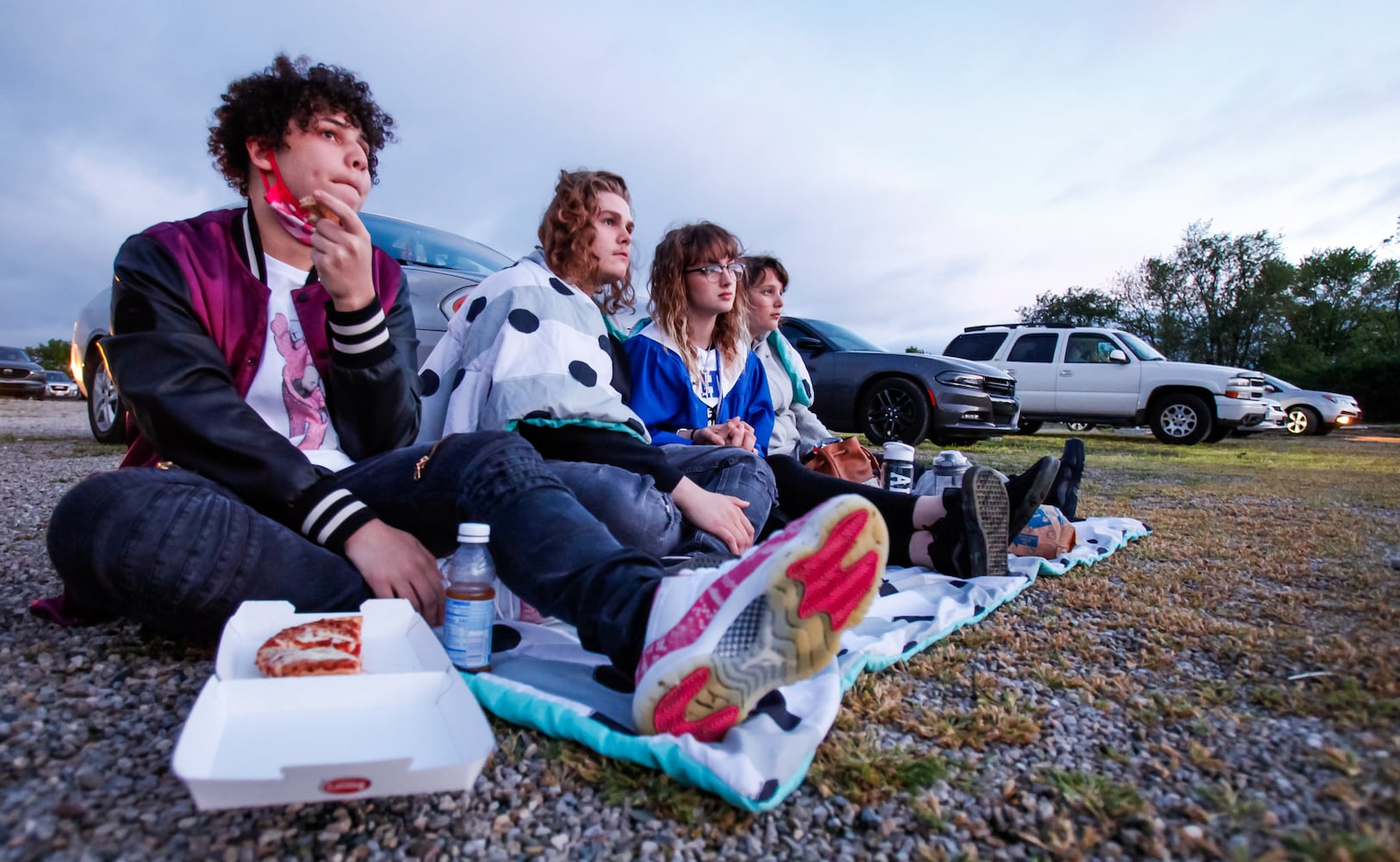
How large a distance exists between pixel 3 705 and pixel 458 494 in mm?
859

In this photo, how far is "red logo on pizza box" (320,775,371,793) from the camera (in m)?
0.98

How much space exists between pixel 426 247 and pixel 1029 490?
3.87 m

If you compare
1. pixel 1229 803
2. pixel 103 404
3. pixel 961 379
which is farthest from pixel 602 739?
pixel 961 379

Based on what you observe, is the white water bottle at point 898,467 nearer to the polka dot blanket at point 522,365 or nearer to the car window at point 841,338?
the polka dot blanket at point 522,365

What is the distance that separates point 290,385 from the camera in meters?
1.92

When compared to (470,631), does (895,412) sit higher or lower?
higher

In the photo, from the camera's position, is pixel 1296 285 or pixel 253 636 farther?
pixel 1296 285

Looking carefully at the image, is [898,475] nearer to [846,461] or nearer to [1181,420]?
[846,461]

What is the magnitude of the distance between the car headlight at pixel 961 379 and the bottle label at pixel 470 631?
7.45 meters

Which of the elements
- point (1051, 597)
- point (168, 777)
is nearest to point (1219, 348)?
point (1051, 597)

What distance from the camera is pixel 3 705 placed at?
1450 millimetres

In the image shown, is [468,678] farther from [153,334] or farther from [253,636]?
[153,334]

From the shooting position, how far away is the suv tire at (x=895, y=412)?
331 inches

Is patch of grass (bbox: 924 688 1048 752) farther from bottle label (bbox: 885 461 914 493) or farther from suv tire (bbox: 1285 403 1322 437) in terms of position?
suv tire (bbox: 1285 403 1322 437)
